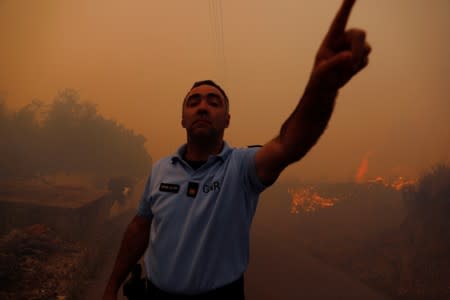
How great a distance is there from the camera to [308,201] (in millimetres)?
43500

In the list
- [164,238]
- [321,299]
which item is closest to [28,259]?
[321,299]

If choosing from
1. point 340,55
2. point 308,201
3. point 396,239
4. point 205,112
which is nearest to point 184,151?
point 205,112

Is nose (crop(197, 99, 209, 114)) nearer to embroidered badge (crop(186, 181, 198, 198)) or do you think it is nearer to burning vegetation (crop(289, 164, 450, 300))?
embroidered badge (crop(186, 181, 198, 198))

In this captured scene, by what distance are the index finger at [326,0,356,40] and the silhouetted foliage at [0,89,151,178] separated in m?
45.2

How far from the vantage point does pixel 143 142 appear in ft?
181

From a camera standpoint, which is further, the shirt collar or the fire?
the fire

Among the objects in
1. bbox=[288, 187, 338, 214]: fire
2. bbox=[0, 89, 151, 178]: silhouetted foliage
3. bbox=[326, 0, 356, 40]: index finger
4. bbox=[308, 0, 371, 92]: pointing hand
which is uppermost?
bbox=[326, 0, 356, 40]: index finger

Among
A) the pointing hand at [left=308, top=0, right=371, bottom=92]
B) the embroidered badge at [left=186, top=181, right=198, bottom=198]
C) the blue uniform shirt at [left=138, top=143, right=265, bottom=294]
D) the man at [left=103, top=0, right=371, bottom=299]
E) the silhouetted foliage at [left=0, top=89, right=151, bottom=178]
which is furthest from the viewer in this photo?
the silhouetted foliage at [left=0, top=89, right=151, bottom=178]

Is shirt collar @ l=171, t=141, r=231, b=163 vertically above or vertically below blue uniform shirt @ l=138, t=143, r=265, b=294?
above

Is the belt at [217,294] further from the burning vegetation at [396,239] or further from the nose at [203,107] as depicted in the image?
the burning vegetation at [396,239]

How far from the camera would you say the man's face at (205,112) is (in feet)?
5.89

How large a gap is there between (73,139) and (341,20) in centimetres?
5214

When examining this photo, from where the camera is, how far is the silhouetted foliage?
42844 millimetres


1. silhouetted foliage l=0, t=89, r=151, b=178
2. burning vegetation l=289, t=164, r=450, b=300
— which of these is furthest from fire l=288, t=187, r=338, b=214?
silhouetted foliage l=0, t=89, r=151, b=178
